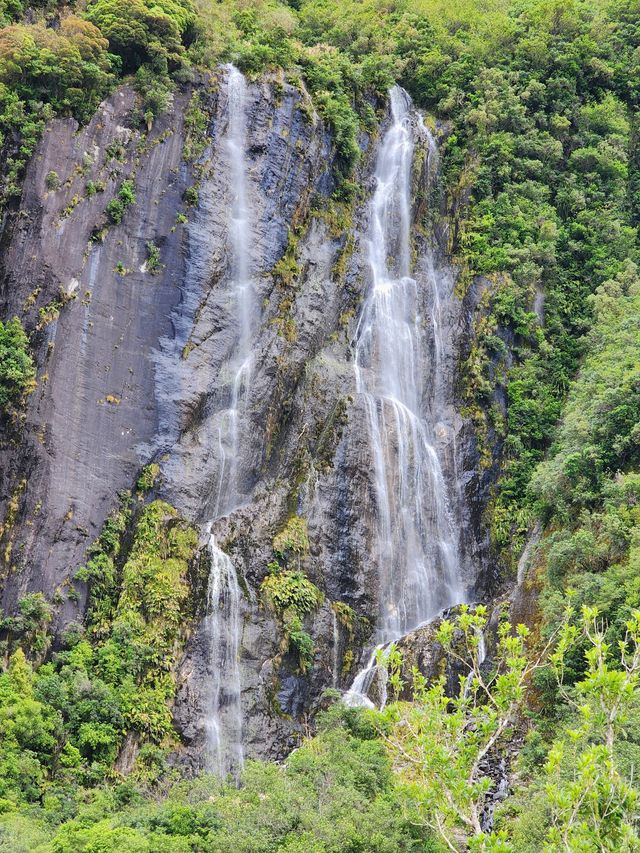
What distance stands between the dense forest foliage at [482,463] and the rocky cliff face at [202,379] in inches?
26.1

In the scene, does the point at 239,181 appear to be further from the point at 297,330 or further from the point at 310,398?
the point at 310,398

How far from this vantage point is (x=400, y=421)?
24.1m

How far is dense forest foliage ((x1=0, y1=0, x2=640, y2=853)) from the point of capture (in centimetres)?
930

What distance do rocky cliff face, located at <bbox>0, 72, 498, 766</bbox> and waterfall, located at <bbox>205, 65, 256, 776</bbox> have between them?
0.71 ft

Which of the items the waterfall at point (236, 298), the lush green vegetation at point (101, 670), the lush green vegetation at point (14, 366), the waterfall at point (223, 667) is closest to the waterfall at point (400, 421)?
the waterfall at point (223, 667)

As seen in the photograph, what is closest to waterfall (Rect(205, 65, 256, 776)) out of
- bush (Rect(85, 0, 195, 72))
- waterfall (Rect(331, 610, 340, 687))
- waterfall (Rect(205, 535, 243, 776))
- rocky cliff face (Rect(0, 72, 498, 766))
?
waterfall (Rect(205, 535, 243, 776))

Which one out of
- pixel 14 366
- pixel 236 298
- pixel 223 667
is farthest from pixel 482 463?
pixel 14 366

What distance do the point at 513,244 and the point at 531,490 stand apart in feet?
31.6

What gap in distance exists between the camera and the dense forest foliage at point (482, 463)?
930cm

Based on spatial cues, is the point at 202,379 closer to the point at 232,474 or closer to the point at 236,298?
the point at 232,474

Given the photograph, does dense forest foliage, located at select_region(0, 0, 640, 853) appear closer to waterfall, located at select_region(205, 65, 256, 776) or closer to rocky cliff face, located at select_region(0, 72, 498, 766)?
rocky cliff face, located at select_region(0, 72, 498, 766)

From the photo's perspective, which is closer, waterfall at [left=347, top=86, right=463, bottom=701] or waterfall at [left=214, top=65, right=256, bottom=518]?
waterfall at [left=214, top=65, right=256, bottom=518]

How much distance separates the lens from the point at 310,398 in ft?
75.9

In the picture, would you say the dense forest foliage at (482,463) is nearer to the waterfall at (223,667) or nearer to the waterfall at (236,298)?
the waterfall at (223,667)
